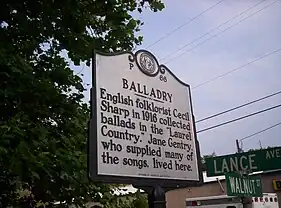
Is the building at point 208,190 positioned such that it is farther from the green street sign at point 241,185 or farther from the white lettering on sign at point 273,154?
the white lettering on sign at point 273,154

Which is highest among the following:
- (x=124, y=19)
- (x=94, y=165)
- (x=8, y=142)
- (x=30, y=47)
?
(x=124, y=19)

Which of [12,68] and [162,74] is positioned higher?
[12,68]

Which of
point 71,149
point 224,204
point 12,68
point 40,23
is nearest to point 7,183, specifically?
point 71,149

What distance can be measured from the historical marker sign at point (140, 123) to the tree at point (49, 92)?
1253mm

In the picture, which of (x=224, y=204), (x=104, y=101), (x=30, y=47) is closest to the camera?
(x=104, y=101)

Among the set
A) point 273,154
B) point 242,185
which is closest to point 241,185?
point 242,185

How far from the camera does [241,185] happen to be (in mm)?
5676

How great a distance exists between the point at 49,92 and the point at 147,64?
1744mm

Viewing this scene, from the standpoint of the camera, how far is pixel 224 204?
9.26 meters

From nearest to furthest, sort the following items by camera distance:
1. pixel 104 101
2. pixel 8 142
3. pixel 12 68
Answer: pixel 104 101 → pixel 8 142 → pixel 12 68

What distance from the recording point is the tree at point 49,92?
5184mm

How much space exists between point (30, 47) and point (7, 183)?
198cm

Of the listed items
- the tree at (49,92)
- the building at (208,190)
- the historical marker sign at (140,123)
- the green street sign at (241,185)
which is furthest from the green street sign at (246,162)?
the building at (208,190)

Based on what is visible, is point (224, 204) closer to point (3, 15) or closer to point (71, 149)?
point (71, 149)
